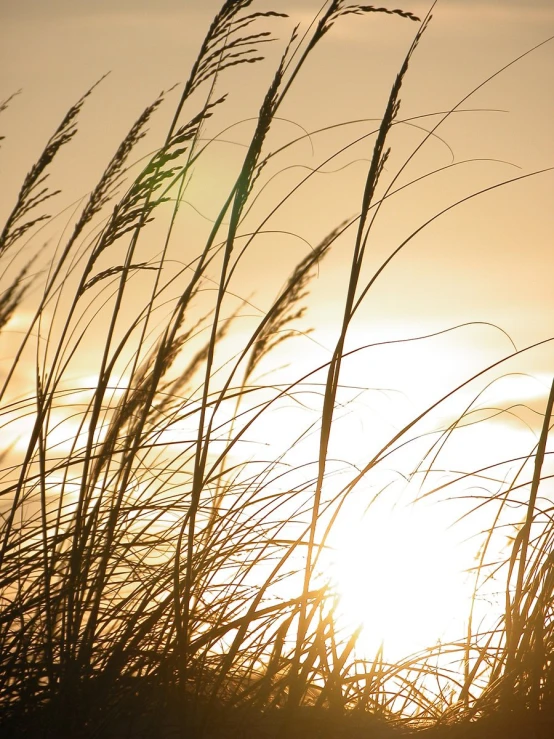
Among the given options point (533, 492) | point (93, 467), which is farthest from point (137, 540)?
point (533, 492)

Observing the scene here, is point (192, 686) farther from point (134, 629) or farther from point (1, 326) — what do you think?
point (1, 326)

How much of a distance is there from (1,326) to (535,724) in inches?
61.3

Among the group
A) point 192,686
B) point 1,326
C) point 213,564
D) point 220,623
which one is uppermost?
point 1,326

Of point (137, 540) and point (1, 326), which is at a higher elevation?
point (1, 326)

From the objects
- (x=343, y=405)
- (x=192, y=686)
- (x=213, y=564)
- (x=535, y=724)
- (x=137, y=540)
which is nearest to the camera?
(x=535, y=724)

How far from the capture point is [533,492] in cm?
164

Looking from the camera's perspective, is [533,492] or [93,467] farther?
[93,467]

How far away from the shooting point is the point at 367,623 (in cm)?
177

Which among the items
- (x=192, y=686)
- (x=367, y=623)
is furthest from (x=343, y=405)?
(x=192, y=686)

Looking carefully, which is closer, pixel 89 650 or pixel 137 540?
pixel 89 650

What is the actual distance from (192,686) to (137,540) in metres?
0.38

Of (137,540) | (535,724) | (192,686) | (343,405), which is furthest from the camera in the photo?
(343,405)

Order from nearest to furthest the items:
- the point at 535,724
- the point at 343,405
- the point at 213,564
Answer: the point at 535,724 < the point at 213,564 < the point at 343,405

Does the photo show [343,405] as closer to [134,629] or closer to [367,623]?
[367,623]
